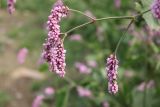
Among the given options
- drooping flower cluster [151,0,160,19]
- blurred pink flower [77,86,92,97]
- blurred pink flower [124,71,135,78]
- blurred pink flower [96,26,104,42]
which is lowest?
drooping flower cluster [151,0,160,19]

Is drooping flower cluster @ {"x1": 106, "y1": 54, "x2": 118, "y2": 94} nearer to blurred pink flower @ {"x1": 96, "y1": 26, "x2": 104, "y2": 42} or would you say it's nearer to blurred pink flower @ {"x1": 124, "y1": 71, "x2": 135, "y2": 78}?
blurred pink flower @ {"x1": 124, "y1": 71, "x2": 135, "y2": 78}

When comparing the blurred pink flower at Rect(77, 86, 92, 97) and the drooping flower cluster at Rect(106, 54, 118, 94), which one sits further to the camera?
the blurred pink flower at Rect(77, 86, 92, 97)

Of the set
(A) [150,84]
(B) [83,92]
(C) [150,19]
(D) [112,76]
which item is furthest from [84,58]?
(D) [112,76]

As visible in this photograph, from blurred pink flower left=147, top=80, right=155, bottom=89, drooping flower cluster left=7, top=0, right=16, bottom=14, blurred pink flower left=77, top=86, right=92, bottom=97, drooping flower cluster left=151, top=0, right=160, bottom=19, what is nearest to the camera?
drooping flower cluster left=151, top=0, right=160, bottom=19

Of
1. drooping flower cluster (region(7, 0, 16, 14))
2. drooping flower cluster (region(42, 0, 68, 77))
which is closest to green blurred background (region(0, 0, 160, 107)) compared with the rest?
drooping flower cluster (region(7, 0, 16, 14))

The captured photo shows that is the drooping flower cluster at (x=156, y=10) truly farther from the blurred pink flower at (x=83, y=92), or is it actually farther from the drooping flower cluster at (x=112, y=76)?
the blurred pink flower at (x=83, y=92)

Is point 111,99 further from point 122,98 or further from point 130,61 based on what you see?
point 130,61

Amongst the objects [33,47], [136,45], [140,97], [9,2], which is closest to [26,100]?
[33,47]

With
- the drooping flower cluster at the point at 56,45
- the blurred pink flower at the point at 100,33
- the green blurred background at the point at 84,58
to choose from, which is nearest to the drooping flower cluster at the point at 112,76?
the drooping flower cluster at the point at 56,45
